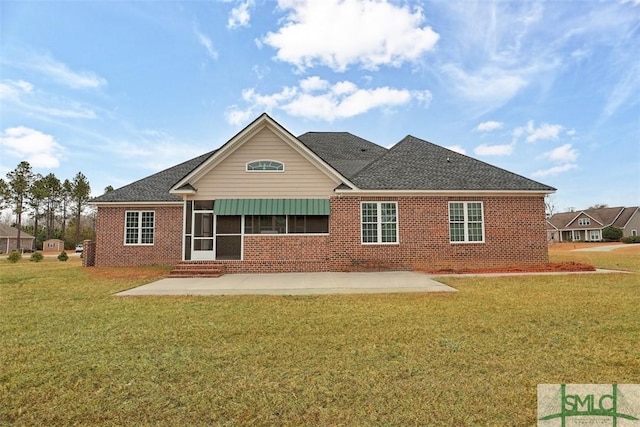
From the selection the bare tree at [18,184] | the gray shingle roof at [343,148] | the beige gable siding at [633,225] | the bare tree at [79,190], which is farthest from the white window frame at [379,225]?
the beige gable siding at [633,225]

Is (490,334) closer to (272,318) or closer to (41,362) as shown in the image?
(272,318)

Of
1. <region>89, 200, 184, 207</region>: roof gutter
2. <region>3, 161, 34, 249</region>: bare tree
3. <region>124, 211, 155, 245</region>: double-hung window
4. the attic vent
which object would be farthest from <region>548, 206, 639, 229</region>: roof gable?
<region>3, 161, 34, 249</region>: bare tree

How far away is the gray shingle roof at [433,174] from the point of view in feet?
53.3

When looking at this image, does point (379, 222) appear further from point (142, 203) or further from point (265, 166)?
point (142, 203)

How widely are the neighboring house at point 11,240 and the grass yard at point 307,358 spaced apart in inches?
2573

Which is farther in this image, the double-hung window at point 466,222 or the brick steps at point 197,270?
the double-hung window at point 466,222

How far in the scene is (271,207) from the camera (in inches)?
623

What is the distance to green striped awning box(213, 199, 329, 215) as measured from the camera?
15719 mm

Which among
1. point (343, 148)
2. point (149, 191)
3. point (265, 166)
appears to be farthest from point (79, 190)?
point (265, 166)

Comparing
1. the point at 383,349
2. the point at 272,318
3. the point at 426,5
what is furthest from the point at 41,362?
the point at 426,5

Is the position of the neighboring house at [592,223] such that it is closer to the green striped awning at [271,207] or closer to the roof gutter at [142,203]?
the green striped awning at [271,207]

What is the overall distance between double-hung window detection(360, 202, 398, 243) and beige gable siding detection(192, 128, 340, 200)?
73.4 inches

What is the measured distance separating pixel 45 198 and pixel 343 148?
55.2m

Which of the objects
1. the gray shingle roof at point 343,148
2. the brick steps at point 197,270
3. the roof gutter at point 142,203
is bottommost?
the brick steps at point 197,270
